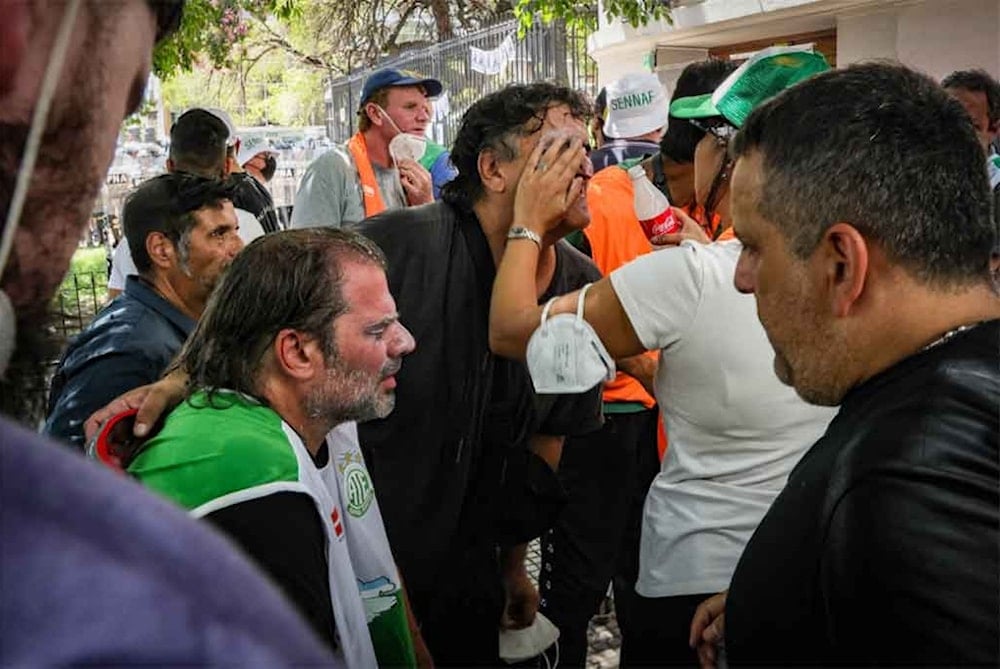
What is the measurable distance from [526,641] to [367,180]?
2.36m

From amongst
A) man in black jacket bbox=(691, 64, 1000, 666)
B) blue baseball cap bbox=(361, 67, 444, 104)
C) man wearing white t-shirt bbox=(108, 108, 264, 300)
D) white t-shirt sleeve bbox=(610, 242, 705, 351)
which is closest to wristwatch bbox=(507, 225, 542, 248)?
white t-shirt sleeve bbox=(610, 242, 705, 351)

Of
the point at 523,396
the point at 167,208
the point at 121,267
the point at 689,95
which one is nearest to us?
the point at 523,396

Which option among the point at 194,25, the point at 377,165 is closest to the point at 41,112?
the point at 377,165

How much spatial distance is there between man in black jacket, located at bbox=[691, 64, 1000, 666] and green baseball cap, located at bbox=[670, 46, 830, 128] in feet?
2.81

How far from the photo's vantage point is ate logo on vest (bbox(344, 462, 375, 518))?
201 centimetres

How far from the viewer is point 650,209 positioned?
123 inches

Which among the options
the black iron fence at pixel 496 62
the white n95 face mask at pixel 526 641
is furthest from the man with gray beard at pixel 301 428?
the black iron fence at pixel 496 62

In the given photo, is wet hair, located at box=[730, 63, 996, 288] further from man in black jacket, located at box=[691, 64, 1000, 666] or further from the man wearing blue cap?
the man wearing blue cap

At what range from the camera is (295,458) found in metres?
1.67

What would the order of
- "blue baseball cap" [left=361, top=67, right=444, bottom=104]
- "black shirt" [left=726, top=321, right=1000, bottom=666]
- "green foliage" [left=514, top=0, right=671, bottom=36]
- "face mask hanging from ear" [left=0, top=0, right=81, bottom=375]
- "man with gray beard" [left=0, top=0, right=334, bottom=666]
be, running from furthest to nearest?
1. "green foliage" [left=514, top=0, right=671, bottom=36]
2. "blue baseball cap" [left=361, top=67, right=444, bottom=104]
3. "black shirt" [left=726, top=321, right=1000, bottom=666]
4. "face mask hanging from ear" [left=0, top=0, right=81, bottom=375]
5. "man with gray beard" [left=0, top=0, right=334, bottom=666]

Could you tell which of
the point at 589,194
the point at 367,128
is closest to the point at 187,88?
the point at 367,128

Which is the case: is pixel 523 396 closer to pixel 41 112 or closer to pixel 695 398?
pixel 695 398

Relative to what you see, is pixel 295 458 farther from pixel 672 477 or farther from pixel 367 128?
pixel 367 128

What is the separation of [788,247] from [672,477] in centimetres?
86
